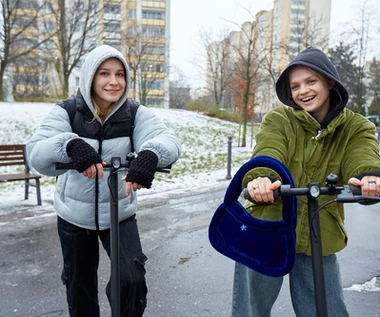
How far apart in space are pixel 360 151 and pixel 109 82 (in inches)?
58.0

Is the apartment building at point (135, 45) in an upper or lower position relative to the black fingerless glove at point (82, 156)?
upper

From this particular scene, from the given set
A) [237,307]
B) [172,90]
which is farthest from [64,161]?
[172,90]

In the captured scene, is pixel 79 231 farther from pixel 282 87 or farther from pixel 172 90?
pixel 172 90

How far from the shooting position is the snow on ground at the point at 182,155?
762cm

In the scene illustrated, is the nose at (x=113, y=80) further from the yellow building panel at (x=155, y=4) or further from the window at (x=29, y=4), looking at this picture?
the yellow building panel at (x=155, y=4)

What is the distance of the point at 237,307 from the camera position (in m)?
2.16

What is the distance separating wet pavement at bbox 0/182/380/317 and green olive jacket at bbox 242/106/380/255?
1.58 meters

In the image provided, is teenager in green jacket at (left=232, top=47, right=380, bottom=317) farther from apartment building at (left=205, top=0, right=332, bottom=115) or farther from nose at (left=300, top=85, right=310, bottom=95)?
apartment building at (left=205, top=0, right=332, bottom=115)

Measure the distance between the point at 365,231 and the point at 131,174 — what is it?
4.89 m

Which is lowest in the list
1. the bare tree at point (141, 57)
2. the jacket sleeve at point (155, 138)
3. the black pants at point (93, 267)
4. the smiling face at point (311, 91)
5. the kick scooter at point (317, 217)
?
the black pants at point (93, 267)

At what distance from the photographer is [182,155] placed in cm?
1478

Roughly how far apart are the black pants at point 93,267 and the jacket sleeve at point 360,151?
1.30 meters

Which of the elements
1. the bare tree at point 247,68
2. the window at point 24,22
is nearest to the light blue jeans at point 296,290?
the bare tree at point 247,68

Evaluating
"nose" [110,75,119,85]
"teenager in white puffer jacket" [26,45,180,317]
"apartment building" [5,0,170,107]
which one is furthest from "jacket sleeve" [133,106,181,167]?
"apartment building" [5,0,170,107]
